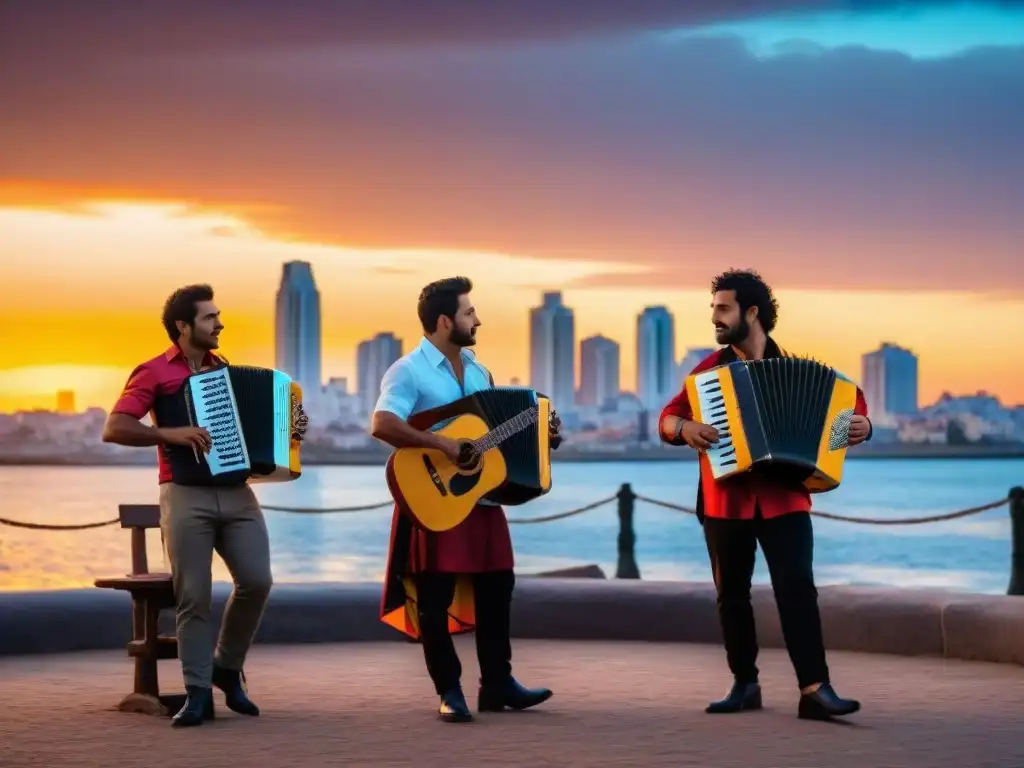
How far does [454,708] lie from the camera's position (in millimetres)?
8148

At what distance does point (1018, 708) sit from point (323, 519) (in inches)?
2764

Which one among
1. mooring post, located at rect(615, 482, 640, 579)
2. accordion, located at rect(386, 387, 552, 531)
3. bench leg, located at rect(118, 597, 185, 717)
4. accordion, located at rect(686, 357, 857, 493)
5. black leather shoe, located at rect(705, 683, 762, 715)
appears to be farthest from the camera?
mooring post, located at rect(615, 482, 640, 579)

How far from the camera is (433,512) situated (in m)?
8.23

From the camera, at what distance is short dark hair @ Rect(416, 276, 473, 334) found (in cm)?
847

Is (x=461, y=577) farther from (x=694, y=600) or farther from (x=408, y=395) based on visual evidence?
(x=694, y=600)

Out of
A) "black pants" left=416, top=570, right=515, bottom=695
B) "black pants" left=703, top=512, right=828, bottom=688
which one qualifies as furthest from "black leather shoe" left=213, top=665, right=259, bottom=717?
"black pants" left=703, top=512, right=828, bottom=688

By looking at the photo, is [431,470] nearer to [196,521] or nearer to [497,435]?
[497,435]

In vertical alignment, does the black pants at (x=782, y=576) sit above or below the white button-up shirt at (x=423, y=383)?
below

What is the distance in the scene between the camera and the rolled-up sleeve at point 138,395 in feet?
26.7

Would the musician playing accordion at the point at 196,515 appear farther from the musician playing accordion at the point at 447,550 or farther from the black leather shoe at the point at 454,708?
the black leather shoe at the point at 454,708

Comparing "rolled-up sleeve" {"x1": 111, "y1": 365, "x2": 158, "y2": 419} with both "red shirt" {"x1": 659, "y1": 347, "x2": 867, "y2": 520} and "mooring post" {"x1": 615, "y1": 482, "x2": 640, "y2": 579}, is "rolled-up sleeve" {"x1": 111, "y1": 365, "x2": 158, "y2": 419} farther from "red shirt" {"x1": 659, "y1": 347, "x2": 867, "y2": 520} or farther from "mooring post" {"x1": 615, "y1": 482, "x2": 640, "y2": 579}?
"mooring post" {"x1": 615, "y1": 482, "x2": 640, "y2": 579}

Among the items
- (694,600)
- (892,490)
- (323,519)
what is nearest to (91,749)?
(694,600)

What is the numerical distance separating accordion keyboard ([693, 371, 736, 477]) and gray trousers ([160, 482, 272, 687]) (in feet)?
5.91

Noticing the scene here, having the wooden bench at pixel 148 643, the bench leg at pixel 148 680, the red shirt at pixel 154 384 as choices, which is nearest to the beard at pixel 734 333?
the red shirt at pixel 154 384
